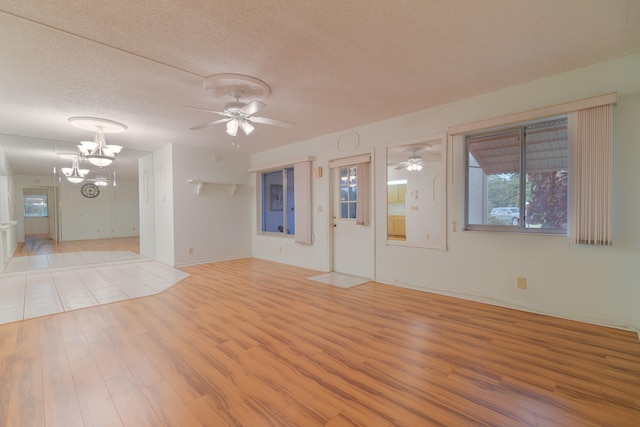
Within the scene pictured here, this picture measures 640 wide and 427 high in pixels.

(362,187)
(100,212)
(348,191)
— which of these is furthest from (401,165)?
(100,212)

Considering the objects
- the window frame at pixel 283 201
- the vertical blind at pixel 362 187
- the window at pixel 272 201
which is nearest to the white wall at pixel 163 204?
the window frame at pixel 283 201

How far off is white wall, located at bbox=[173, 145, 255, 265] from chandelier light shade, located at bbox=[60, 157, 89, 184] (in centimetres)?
206

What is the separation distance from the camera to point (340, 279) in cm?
464

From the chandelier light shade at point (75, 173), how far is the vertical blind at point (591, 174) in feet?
26.8

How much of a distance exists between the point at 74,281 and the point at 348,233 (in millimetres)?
4613

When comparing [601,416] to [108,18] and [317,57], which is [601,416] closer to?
[317,57]

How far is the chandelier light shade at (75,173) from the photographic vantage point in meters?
5.72

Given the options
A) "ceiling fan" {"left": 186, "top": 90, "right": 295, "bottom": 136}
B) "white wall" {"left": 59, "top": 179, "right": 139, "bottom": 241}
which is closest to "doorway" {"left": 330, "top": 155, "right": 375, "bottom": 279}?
"ceiling fan" {"left": 186, "top": 90, "right": 295, "bottom": 136}

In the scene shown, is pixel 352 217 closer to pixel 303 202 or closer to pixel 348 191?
pixel 348 191

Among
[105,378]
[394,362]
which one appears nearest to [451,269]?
[394,362]

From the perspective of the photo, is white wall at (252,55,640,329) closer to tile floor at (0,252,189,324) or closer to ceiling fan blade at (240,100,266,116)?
ceiling fan blade at (240,100,266,116)

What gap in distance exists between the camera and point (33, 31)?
2102 mm

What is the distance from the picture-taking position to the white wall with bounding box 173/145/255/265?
230 inches

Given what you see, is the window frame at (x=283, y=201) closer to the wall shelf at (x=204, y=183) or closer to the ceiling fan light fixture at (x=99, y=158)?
the wall shelf at (x=204, y=183)
